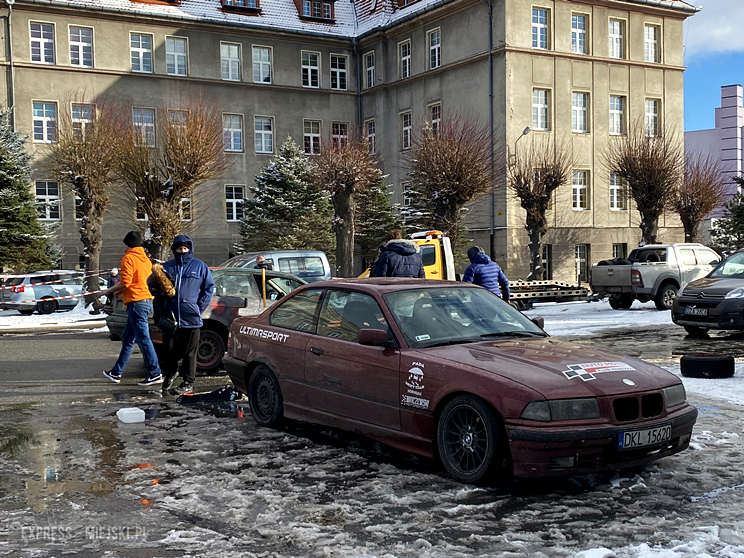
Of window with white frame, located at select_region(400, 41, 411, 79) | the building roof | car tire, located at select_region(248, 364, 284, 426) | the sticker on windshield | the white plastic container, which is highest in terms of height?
the building roof

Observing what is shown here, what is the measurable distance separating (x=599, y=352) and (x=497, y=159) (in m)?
29.8

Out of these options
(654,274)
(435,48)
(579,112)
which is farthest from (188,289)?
(435,48)

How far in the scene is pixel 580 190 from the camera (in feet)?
132

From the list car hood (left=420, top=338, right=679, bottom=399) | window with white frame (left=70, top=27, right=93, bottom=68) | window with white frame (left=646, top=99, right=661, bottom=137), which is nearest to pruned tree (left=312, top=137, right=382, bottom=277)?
window with white frame (left=70, top=27, right=93, bottom=68)

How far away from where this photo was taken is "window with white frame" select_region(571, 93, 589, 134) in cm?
3938

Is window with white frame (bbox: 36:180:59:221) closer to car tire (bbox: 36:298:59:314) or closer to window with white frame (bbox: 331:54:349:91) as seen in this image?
car tire (bbox: 36:298:59:314)

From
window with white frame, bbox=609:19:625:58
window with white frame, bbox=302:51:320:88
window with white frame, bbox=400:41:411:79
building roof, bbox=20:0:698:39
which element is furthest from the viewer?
window with white frame, bbox=302:51:320:88

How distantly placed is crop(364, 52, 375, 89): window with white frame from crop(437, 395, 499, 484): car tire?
135ft

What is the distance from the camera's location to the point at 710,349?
45.9ft

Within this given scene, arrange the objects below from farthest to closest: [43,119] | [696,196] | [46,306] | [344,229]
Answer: [43,119]
[696,196]
[344,229]
[46,306]

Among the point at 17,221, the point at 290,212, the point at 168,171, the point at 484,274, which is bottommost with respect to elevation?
the point at 484,274

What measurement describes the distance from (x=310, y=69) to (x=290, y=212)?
12.4 metres

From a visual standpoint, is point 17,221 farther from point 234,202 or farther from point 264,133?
point 264,133

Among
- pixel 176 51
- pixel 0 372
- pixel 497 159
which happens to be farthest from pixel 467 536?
pixel 176 51
